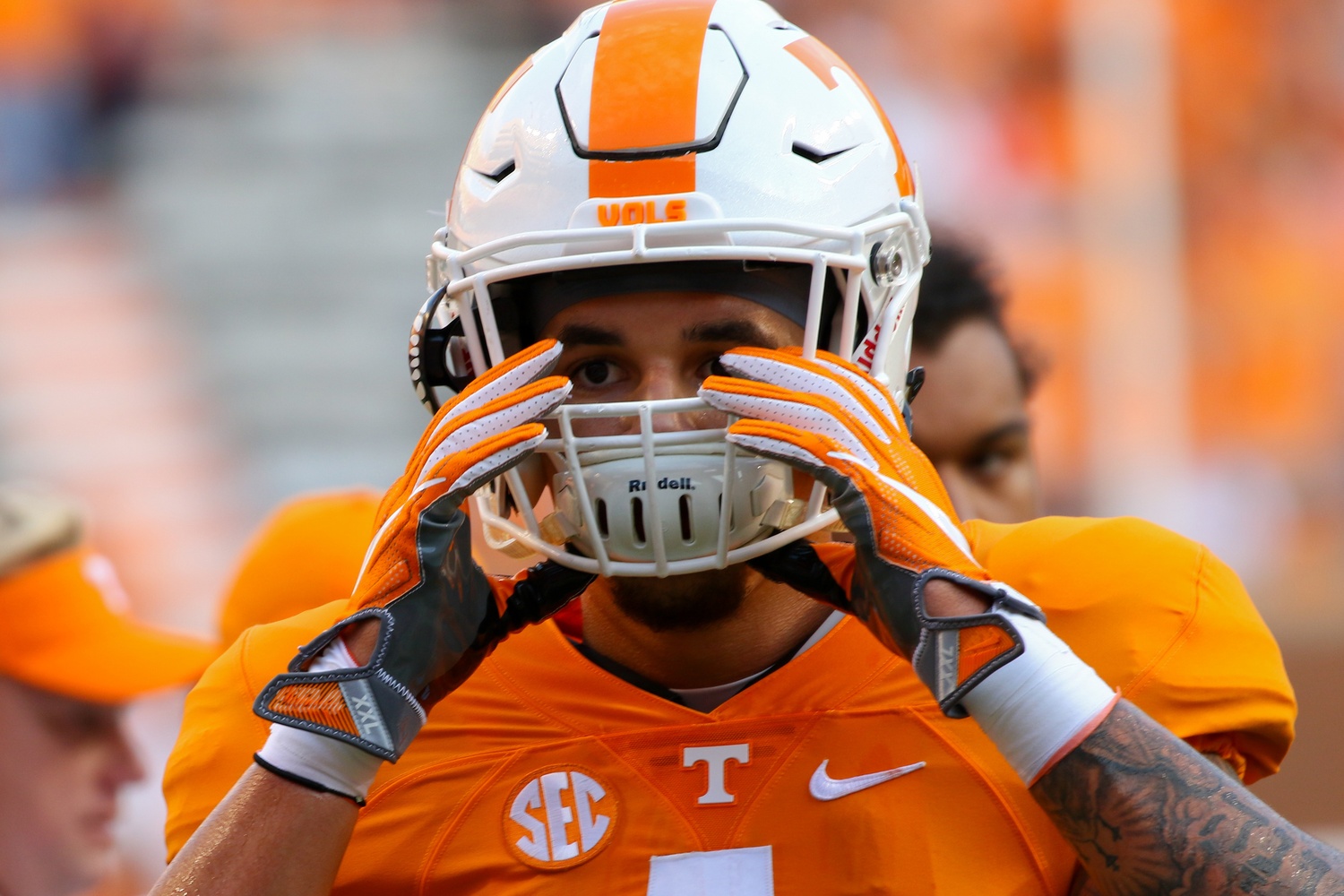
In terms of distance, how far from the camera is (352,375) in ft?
21.9

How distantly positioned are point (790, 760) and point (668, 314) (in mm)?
496

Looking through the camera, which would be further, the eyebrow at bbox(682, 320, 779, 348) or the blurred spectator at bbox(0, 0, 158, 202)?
the blurred spectator at bbox(0, 0, 158, 202)

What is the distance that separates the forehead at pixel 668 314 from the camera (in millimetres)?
1851

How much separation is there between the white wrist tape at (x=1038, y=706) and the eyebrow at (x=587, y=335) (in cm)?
57

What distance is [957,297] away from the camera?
9.82 ft

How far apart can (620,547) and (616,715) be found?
0.21m

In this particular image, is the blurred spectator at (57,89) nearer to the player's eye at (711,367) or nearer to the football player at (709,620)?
the football player at (709,620)

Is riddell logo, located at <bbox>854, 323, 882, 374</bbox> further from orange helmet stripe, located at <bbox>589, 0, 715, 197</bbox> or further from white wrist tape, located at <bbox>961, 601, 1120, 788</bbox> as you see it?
white wrist tape, located at <bbox>961, 601, 1120, 788</bbox>

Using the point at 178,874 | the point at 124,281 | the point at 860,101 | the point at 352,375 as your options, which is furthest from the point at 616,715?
the point at 124,281

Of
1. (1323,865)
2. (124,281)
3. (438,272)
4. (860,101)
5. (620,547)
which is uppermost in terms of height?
Result: (860,101)

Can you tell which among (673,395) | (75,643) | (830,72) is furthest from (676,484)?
(75,643)

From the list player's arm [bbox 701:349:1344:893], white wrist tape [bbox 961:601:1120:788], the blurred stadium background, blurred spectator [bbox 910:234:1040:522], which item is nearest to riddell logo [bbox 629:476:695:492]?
player's arm [bbox 701:349:1344:893]

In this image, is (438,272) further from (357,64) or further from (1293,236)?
(1293,236)

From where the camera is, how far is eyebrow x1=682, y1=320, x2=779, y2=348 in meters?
1.85
